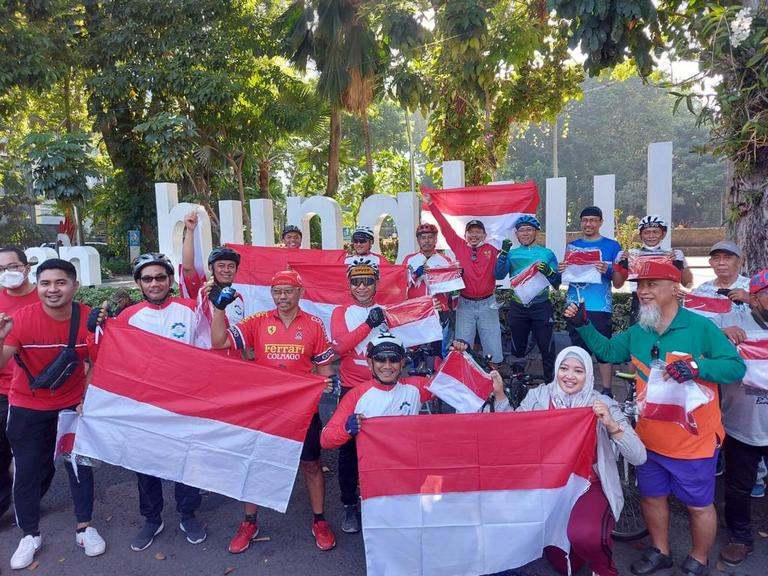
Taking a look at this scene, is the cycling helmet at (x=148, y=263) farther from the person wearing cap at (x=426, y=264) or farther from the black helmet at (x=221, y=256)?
the person wearing cap at (x=426, y=264)

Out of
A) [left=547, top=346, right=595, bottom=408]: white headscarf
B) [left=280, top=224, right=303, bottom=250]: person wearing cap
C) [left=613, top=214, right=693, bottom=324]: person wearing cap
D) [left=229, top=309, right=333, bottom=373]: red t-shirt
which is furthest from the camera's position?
[left=280, top=224, right=303, bottom=250]: person wearing cap

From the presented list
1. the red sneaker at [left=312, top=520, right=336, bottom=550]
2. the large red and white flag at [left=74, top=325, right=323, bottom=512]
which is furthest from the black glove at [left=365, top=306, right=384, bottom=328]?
the red sneaker at [left=312, top=520, right=336, bottom=550]

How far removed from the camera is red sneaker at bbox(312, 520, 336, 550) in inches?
165

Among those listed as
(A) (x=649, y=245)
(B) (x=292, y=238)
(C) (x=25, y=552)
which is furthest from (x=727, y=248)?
(C) (x=25, y=552)

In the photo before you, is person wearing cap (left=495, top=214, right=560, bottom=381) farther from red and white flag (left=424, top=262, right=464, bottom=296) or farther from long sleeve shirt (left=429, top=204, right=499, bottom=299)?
red and white flag (left=424, top=262, right=464, bottom=296)

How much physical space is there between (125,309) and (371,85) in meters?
12.0

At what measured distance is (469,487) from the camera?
3.60m

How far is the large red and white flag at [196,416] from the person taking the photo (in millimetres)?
4102

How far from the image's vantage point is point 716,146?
6035 mm

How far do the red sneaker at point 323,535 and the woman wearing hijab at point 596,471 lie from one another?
154 cm

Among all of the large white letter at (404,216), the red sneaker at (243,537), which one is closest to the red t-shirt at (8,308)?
the red sneaker at (243,537)

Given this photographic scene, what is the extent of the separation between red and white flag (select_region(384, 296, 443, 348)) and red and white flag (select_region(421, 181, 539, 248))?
2194mm

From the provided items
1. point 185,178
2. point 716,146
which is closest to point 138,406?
point 716,146

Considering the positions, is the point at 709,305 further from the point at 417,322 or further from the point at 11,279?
the point at 11,279
